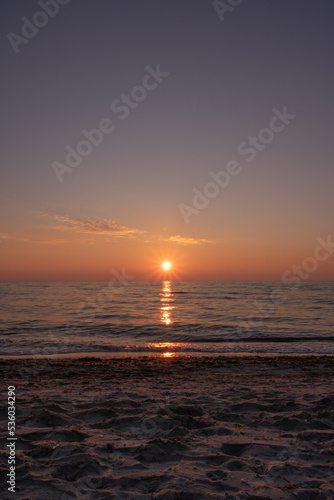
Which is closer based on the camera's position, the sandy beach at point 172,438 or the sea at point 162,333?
the sandy beach at point 172,438

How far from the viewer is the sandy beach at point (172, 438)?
3.79 m

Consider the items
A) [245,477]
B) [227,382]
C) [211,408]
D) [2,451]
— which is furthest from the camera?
[227,382]

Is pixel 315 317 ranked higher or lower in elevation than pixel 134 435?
lower

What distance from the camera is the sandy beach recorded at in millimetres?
3795

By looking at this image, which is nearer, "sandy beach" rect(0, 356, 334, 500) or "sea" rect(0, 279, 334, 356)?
"sandy beach" rect(0, 356, 334, 500)

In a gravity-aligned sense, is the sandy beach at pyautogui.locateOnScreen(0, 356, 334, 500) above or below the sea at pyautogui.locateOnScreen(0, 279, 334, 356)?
above

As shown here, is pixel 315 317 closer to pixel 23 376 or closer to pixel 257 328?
pixel 257 328

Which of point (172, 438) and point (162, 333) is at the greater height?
point (172, 438)

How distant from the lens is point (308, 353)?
50.1ft

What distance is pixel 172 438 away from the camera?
5.13 m

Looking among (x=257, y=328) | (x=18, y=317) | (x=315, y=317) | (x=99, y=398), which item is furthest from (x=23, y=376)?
(x=315, y=317)

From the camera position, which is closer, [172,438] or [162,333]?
[172,438]

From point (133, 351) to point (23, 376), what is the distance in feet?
21.5

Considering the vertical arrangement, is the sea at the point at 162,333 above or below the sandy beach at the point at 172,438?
below
